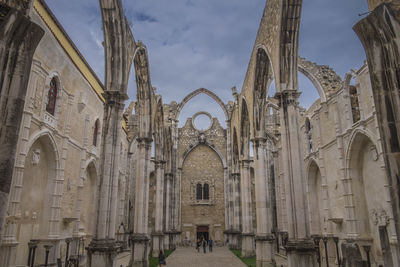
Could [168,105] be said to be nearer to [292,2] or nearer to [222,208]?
[222,208]

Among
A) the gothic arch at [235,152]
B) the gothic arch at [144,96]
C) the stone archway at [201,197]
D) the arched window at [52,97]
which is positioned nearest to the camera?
the arched window at [52,97]

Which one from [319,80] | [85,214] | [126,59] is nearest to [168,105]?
[85,214]

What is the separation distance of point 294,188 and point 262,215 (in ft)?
17.0

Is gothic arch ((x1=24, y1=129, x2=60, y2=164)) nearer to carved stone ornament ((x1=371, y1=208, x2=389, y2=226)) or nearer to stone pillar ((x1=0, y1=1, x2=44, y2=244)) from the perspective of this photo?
stone pillar ((x1=0, y1=1, x2=44, y2=244))

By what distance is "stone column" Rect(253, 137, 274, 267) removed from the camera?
12710 millimetres

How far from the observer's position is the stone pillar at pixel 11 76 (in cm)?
311

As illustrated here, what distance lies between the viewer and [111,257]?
7.95m

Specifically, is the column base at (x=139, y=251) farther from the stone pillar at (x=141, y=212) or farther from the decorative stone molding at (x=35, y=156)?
the decorative stone molding at (x=35, y=156)

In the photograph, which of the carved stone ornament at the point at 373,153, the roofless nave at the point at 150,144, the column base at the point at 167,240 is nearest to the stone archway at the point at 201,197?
the column base at the point at 167,240

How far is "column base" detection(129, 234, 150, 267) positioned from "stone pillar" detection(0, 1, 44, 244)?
401 inches

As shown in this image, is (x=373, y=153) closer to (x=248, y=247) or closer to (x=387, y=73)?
(x=248, y=247)

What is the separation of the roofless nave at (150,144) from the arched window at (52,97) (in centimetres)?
5

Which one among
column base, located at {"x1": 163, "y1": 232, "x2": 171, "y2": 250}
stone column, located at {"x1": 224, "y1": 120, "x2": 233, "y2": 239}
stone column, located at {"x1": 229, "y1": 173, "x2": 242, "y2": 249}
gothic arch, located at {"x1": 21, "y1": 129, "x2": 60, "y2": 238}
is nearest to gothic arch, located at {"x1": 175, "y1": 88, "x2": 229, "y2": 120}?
stone column, located at {"x1": 224, "y1": 120, "x2": 233, "y2": 239}

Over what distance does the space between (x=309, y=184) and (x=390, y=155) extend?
47.5ft
